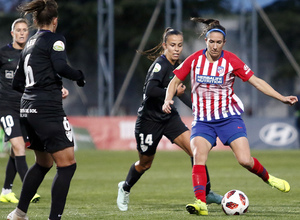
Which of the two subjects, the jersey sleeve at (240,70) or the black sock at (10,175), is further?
the black sock at (10,175)

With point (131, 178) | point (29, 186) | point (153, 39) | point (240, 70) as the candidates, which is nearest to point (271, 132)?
point (153, 39)

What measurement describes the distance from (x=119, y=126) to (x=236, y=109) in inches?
631

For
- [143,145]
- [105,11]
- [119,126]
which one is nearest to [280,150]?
[119,126]

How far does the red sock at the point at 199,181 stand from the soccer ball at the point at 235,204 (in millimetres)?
321

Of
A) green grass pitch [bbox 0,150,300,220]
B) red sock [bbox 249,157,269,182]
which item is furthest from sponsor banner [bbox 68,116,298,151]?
red sock [bbox 249,157,269,182]

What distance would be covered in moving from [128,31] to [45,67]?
31.1 metres

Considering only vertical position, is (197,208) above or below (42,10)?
below

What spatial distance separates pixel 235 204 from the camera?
7.60 m

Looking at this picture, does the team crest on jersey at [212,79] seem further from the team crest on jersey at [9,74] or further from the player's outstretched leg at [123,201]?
the team crest on jersey at [9,74]

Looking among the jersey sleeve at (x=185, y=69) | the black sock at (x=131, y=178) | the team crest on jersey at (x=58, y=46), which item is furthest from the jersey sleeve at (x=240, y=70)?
the team crest on jersey at (x=58, y=46)

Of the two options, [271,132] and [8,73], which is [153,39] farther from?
[8,73]

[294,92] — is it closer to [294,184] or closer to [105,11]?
[105,11]

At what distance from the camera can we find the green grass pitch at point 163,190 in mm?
7836

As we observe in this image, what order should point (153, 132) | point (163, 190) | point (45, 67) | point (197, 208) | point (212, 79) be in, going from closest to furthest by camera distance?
point (45, 67), point (197, 208), point (212, 79), point (153, 132), point (163, 190)
